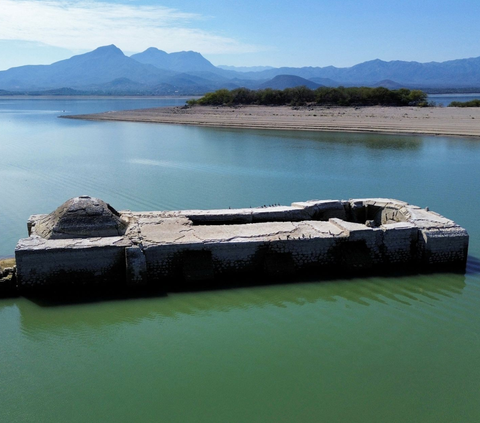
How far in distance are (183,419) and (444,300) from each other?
6.13m

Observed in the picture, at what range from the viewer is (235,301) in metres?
10.1

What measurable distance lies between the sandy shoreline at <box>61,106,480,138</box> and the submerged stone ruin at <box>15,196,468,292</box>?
83.4ft

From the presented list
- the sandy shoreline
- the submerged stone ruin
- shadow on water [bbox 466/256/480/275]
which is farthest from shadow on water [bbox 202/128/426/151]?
the submerged stone ruin

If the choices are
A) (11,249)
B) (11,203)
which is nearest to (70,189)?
(11,203)

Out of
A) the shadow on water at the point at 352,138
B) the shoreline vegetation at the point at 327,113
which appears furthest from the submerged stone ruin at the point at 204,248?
the shoreline vegetation at the point at 327,113

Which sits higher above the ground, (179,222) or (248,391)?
(179,222)

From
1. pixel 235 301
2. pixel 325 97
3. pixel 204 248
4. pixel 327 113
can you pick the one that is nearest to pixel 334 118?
pixel 327 113

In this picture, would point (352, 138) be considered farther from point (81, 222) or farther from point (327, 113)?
point (81, 222)

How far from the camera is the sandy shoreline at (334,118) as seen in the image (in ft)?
121

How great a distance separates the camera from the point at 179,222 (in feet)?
38.3

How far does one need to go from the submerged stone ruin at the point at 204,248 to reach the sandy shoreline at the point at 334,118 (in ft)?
83.4

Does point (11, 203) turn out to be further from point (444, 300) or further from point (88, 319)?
point (444, 300)

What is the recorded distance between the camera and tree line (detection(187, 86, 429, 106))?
2127 inches

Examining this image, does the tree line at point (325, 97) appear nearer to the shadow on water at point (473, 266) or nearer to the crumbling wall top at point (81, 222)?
the shadow on water at point (473, 266)
